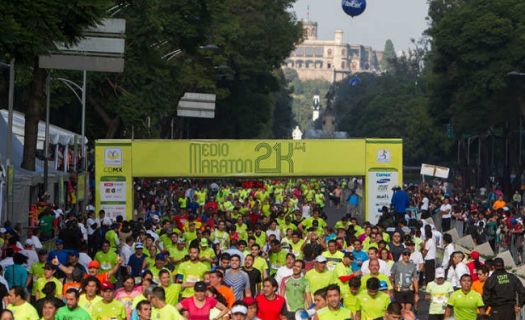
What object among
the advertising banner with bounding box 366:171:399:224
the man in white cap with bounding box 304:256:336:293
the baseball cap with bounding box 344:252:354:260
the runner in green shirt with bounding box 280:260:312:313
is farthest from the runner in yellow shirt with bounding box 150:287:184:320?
the advertising banner with bounding box 366:171:399:224

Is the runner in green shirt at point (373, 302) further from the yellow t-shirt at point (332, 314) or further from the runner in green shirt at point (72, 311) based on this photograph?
the runner in green shirt at point (72, 311)

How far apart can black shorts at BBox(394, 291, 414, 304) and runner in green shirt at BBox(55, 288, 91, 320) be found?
21.3 feet

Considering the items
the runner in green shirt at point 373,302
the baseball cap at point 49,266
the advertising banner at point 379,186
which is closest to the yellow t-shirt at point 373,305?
the runner in green shirt at point 373,302

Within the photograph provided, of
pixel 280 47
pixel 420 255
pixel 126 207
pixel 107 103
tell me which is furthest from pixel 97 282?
pixel 280 47

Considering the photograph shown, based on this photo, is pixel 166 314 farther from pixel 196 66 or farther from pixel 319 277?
pixel 196 66

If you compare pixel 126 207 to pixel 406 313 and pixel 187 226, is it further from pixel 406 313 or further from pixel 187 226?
pixel 406 313

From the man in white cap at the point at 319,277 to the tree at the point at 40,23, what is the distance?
483 centimetres

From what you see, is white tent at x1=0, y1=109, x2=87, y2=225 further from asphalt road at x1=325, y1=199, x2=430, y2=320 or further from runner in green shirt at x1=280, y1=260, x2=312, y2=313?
runner in green shirt at x1=280, y1=260, x2=312, y2=313

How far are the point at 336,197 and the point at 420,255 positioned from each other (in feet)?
161

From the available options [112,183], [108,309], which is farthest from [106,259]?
[112,183]

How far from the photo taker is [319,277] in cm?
2164

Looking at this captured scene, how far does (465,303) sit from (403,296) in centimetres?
250

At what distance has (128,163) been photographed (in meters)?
43.6

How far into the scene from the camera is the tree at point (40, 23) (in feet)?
70.8
